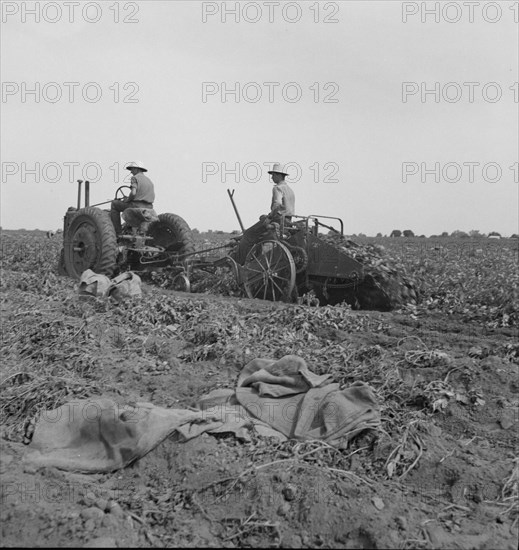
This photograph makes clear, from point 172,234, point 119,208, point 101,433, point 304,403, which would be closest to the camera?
point 101,433

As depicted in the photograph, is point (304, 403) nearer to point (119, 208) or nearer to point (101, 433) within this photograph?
point (101, 433)

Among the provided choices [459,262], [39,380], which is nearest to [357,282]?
[39,380]

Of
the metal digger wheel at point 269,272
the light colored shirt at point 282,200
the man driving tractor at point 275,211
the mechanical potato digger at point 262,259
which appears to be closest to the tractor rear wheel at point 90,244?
the mechanical potato digger at point 262,259

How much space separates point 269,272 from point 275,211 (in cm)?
90

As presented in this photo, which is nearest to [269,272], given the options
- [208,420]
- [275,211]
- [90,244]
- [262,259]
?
[262,259]

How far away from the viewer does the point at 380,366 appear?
16.1 ft

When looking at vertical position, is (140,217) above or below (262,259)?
above

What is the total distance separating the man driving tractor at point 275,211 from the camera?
887 cm

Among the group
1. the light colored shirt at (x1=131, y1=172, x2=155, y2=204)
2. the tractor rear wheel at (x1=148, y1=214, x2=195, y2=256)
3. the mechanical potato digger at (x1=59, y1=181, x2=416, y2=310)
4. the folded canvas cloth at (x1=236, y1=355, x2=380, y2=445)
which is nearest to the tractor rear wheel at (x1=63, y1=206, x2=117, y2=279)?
the mechanical potato digger at (x1=59, y1=181, x2=416, y2=310)

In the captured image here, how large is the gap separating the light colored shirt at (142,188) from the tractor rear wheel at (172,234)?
731 millimetres

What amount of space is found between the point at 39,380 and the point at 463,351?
12.2 ft

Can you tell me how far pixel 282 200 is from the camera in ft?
29.3

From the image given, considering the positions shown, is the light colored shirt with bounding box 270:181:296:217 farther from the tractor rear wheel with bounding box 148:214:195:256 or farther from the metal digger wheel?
the tractor rear wheel with bounding box 148:214:195:256

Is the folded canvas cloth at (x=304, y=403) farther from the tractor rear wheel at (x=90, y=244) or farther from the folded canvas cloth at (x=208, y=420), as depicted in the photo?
the tractor rear wheel at (x=90, y=244)
